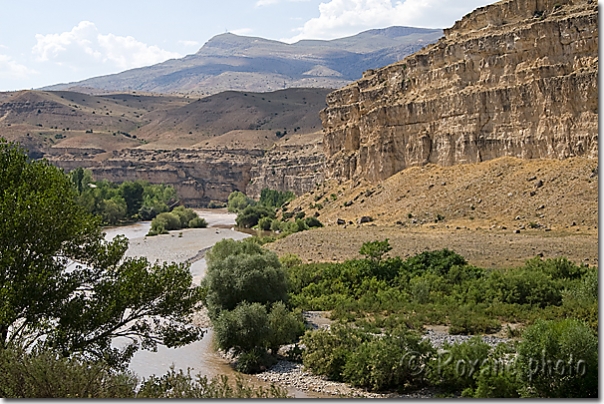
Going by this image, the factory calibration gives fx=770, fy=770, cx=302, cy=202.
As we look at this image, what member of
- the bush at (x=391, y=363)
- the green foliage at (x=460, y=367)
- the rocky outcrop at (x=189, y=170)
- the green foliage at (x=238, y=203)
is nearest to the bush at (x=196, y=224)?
the green foliage at (x=238, y=203)

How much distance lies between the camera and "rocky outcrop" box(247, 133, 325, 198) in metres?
90.4

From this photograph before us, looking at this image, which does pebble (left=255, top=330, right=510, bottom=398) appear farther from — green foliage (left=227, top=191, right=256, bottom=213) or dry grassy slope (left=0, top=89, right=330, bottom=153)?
dry grassy slope (left=0, top=89, right=330, bottom=153)

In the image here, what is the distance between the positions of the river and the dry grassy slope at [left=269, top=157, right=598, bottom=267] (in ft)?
30.0

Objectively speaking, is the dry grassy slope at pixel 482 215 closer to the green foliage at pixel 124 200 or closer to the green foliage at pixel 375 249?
the green foliage at pixel 375 249

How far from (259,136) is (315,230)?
79.2m

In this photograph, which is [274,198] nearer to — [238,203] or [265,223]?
[238,203]

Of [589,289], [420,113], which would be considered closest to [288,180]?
[420,113]

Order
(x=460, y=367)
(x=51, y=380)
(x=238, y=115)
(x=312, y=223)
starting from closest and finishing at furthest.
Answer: (x=51, y=380), (x=460, y=367), (x=312, y=223), (x=238, y=115)

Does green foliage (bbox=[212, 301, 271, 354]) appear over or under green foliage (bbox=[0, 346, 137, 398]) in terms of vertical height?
under

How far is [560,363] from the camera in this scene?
15367 millimetres

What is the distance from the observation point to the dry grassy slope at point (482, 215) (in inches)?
1426

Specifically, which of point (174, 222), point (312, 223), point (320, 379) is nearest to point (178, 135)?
point (174, 222)

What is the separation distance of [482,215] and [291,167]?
53.4m

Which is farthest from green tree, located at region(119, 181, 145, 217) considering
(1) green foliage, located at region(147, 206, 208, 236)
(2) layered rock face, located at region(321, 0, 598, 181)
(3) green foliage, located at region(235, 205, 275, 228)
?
(2) layered rock face, located at region(321, 0, 598, 181)
